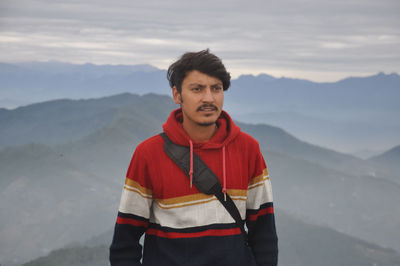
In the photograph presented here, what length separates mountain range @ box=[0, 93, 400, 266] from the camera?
90688 millimetres

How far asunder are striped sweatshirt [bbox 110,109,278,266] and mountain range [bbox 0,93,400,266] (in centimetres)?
8335

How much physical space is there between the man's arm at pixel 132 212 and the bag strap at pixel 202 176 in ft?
0.93

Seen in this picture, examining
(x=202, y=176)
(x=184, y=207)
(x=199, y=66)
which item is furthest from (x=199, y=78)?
(x=184, y=207)

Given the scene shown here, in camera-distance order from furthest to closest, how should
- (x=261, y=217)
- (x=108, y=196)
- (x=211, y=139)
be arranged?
(x=108, y=196), (x=261, y=217), (x=211, y=139)

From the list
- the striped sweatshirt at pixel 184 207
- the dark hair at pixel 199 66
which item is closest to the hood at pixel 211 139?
the striped sweatshirt at pixel 184 207

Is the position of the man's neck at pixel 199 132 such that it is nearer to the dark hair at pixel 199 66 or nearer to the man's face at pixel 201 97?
the man's face at pixel 201 97

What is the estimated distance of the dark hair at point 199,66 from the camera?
3.82 metres

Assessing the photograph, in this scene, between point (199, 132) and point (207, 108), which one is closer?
point (207, 108)

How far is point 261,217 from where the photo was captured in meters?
4.13

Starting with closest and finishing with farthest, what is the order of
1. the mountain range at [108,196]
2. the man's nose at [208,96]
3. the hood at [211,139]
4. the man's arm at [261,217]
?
the man's nose at [208,96]
the hood at [211,139]
the man's arm at [261,217]
the mountain range at [108,196]

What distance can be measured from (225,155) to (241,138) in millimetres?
242

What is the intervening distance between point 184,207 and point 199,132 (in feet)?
2.23

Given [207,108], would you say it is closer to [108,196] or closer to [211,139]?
[211,139]

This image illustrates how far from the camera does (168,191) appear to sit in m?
3.82
